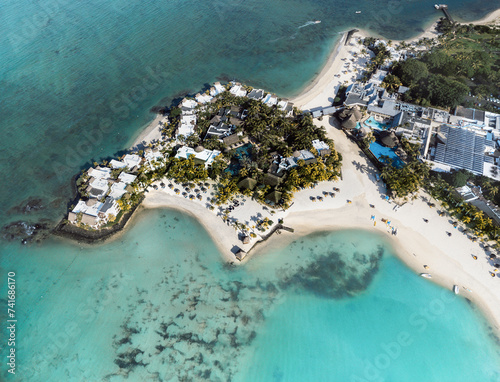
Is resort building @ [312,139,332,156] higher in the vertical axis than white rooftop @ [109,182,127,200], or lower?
lower

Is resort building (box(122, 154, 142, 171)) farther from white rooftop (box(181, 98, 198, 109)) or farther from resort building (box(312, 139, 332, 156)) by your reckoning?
resort building (box(312, 139, 332, 156))

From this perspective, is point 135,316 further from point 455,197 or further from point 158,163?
point 455,197

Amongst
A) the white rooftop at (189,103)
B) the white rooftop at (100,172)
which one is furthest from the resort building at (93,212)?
the white rooftop at (189,103)

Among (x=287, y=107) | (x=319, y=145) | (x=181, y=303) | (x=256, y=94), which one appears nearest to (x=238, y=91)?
(x=256, y=94)

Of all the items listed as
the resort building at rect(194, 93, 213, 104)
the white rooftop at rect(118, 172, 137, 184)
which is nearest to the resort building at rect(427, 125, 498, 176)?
the resort building at rect(194, 93, 213, 104)

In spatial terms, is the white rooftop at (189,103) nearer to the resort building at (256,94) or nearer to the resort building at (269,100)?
the resort building at (256,94)

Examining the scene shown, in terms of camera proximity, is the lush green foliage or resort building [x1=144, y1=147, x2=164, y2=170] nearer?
resort building [x1=144, y1=147, x2=164, y2=170]

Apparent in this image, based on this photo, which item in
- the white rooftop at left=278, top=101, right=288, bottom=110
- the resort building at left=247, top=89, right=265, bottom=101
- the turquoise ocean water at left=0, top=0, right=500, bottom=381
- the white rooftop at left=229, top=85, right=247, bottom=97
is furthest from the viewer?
the white rooftop at left=229, top=85, right=247, bottom=97
